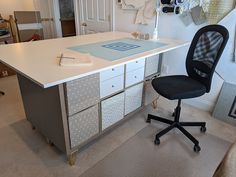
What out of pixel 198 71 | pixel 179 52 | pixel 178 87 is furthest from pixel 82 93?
pixel 179 52

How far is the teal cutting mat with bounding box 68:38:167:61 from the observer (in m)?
1.67

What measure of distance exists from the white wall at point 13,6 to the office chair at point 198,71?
13.4ft

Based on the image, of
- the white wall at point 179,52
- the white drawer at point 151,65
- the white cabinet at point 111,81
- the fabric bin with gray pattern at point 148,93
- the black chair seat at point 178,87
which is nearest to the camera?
the white cabinet at point 111,81

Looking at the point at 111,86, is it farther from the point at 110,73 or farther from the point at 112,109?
the point at 112,109

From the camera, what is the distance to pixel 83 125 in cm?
157

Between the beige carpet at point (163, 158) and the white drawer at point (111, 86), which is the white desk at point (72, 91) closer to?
the white drawer at point (111, 86)

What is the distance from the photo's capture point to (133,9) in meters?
2.81

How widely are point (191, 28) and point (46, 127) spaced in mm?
2009

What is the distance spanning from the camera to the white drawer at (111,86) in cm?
162

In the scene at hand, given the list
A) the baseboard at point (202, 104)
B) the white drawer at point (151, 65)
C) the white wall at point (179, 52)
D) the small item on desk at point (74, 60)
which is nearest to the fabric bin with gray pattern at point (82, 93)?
the small item on desk at point (74, 60)

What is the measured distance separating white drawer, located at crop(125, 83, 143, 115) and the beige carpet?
31 centimetres

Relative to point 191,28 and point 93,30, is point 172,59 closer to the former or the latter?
point 191,28

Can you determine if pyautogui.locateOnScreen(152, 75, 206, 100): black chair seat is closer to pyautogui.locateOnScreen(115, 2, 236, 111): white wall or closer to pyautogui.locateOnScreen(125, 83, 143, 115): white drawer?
pyautogui.locateOnScreen(125, 83, 143, 115): white drawer

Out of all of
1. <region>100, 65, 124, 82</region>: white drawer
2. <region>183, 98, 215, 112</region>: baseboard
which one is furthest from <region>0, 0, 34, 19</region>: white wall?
<region>183, 98, 215, 112</region>: baseboard
